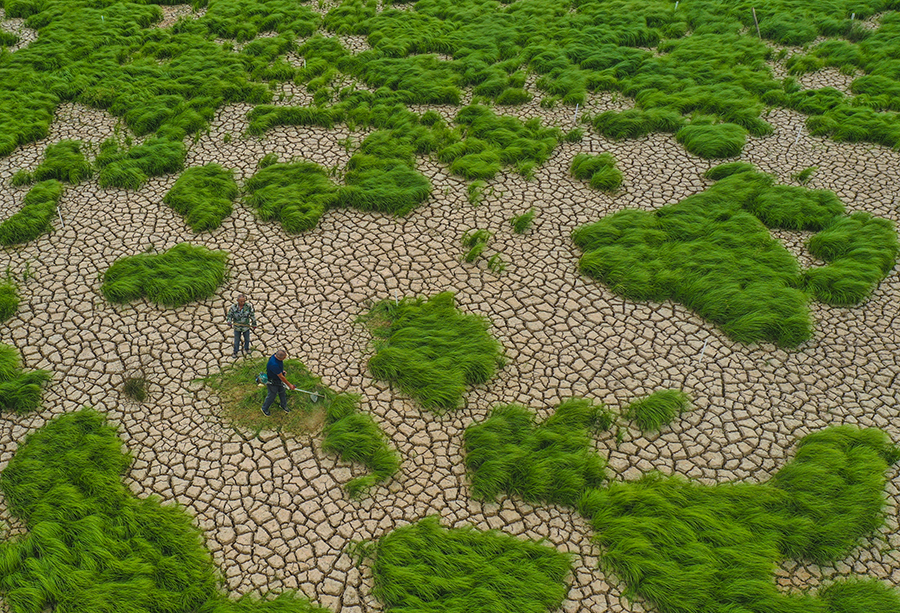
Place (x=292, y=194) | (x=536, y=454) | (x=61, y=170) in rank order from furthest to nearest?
(x=61, y=170), (x=292, y=194), (x=536, y=454)

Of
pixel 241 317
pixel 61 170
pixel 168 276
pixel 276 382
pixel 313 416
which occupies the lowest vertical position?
pixel 313 416

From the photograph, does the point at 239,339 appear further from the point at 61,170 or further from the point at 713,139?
the point at 713,139

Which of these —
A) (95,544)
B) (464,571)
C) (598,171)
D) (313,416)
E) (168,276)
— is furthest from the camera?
(598,171)

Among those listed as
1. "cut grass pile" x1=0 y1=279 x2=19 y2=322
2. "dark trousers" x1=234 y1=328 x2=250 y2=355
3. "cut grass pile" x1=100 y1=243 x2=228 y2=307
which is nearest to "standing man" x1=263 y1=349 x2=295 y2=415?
"dark trousers" x1=234 y1=328 x2=250 y2=355

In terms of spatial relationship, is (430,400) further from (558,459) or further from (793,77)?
(793,77)

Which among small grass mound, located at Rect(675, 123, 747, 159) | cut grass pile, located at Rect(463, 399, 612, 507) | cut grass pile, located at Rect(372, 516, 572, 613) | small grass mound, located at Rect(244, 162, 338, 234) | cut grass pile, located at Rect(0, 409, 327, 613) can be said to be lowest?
cut grass pile, located at Rect(0, 409, 327, 613)

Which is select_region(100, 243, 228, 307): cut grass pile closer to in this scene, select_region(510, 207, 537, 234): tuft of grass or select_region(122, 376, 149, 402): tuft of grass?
select_region(122, 376, 149, 402): tuft of grass

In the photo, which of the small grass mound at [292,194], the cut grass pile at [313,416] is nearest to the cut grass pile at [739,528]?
the cut grass pile at [313,416]

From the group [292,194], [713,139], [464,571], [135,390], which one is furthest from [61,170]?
[713,139]
